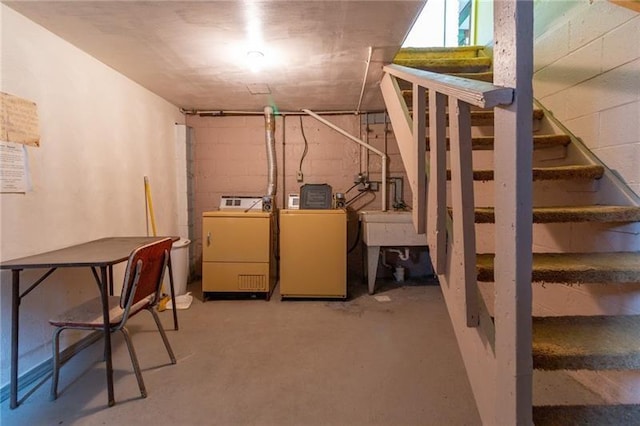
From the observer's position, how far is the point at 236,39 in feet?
6.59

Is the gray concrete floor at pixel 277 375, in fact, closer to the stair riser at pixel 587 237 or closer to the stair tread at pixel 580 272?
the stair tread at pixel 580 272

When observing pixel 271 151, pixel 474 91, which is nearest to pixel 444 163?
pixel 474 91

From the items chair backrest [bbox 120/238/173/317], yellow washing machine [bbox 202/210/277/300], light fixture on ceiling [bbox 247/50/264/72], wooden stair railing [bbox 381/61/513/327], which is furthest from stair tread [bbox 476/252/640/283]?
yellow washing machine [bbox 202/210/277/300]

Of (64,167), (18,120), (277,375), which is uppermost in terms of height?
(18,120)

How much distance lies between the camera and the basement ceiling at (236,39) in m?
1.68

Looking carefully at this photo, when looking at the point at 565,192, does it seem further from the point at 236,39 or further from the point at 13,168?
the point at 13,168

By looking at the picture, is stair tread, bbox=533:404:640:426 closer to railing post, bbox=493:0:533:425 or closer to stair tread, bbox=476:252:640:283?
railing post, bbox=493:0:533:425

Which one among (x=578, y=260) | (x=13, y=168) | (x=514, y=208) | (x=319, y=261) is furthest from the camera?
(x=319, y=261)

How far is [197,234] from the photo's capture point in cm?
406

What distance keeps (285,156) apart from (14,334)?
2.91 meters

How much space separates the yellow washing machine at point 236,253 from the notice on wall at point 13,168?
1533 mm

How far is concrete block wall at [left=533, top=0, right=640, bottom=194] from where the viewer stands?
145cm

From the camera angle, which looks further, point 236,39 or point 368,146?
point 368,146

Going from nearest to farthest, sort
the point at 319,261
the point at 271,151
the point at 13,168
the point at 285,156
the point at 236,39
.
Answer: the point at 13,168, the point at 236,39, the point at 319,261, the point at 271,151, the point at 285,156
